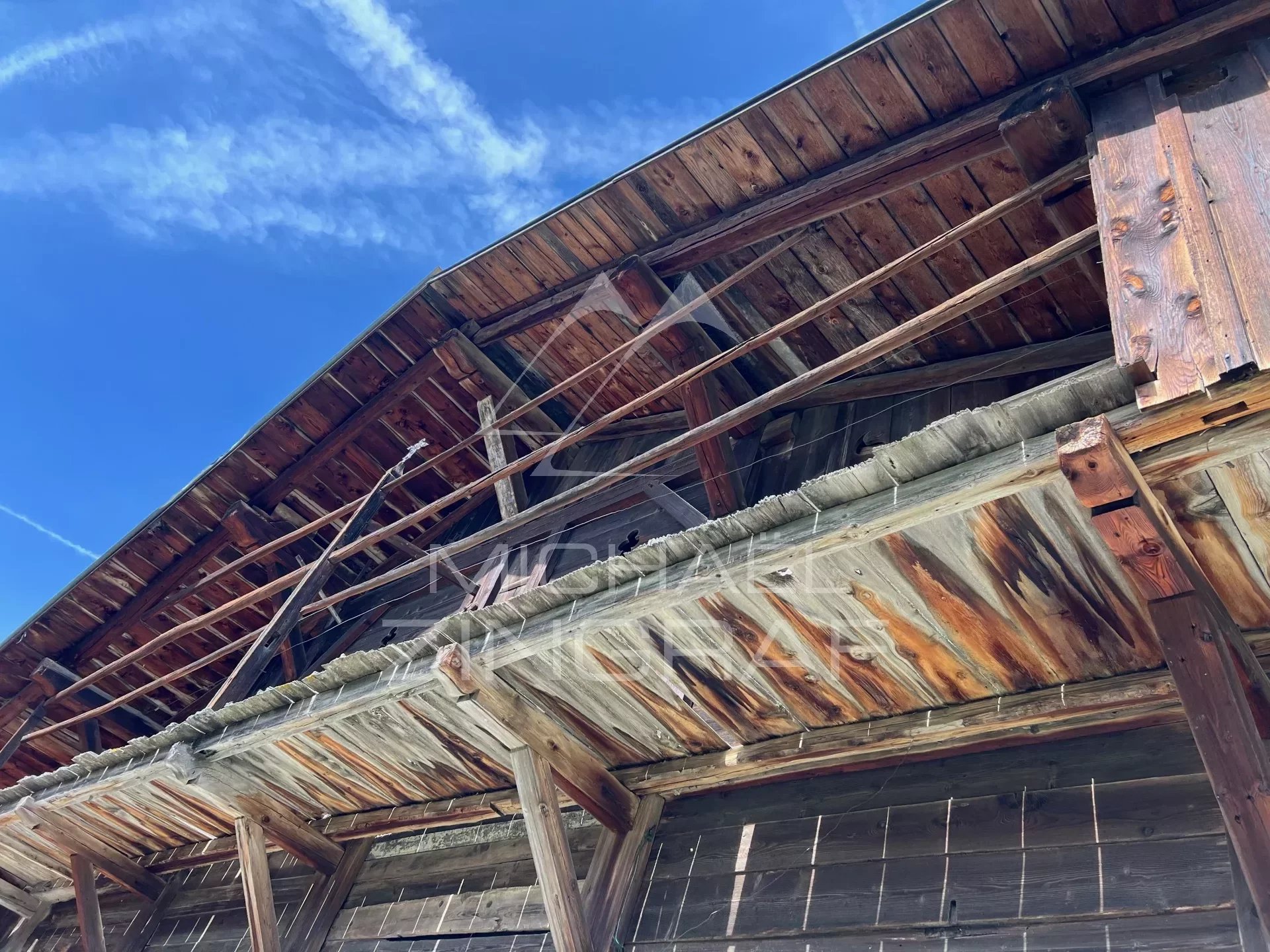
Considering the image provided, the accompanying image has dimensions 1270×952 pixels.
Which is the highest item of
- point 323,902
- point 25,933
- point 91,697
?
point 91,697

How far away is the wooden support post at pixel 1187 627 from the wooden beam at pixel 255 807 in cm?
413

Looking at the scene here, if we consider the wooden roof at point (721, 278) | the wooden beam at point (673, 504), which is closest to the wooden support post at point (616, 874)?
the wooden roof at point (721, 278)

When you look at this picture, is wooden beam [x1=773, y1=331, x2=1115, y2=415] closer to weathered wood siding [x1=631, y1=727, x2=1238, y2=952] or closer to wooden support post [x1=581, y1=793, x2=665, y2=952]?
weathered wood siding [x1=631, y1=727, x2=1238, y2=952]

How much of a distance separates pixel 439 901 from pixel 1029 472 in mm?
3797

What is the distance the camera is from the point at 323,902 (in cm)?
546

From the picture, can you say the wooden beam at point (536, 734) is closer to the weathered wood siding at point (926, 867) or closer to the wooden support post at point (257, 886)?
the weathered wood siding at point (926, 867)

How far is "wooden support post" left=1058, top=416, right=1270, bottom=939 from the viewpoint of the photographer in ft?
8.08

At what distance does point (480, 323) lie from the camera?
6707 mm

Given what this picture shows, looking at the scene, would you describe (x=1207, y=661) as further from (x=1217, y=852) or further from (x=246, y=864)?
(x=246, y=864)

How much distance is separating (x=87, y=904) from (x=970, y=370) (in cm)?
598

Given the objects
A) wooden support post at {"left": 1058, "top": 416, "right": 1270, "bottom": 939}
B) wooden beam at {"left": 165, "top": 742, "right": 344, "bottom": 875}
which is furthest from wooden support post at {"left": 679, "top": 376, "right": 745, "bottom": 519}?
wooden beam at {"left": 165, "top": 742, "right": 344, "bottom": 875}

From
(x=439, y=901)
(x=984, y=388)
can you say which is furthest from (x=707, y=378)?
(x=439, y=901)

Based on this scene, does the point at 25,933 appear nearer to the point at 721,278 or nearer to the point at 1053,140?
the point at 721,278

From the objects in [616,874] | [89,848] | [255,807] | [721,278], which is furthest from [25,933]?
[721,278]
